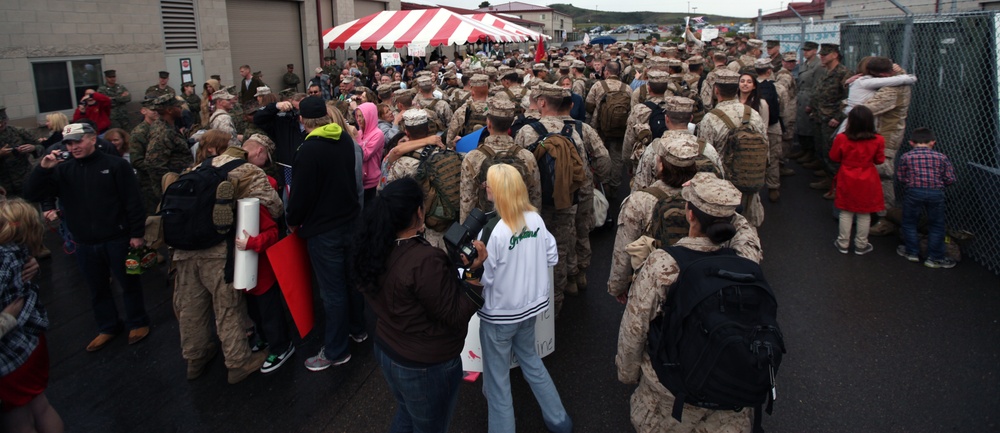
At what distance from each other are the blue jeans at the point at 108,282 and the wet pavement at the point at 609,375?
0.20 meters

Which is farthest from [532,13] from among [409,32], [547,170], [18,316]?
[18,316]

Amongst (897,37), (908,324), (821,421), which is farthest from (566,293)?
(897,37)

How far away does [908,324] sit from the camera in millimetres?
4910

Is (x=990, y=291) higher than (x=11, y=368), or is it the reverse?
(x=11, y=368)

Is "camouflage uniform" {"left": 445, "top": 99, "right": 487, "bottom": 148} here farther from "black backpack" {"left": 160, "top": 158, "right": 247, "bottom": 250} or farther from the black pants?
"black backpack" {"left": 160, "top": 158, "right": 247, "bottom": 250}

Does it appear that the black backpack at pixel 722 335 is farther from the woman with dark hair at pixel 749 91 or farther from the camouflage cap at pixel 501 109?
the woman with dark hair at pixel 749 91

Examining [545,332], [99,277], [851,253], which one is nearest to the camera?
[545,332]

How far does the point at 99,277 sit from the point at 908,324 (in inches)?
270

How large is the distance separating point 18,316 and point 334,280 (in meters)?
1.84

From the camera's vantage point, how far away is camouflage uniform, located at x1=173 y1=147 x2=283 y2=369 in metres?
4.12

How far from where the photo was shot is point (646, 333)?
2.69 metres

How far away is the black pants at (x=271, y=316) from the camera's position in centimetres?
440

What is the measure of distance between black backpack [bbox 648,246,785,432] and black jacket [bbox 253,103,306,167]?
13.9ft

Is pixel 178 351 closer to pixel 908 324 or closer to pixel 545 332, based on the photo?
pixel 545 332
